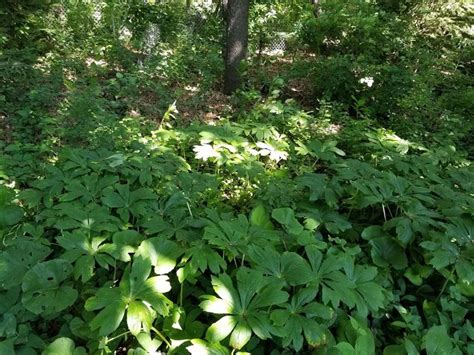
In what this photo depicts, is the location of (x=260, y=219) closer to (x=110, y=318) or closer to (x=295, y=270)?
(x=295, y=270)

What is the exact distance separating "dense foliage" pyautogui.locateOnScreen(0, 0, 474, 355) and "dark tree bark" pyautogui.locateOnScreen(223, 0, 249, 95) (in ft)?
3.60

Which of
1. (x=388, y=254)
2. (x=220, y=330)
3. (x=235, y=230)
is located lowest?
(x=388, y=254)

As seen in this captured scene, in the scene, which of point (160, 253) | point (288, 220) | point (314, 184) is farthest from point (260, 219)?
point (160, 253)

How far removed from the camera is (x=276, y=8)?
10438mm

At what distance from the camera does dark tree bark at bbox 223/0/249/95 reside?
6.11 meters

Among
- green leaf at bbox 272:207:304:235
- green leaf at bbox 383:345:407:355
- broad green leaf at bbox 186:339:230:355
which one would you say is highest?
green leaf at bbox 272:207:304:235

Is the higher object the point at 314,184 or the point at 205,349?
the point at 314,184

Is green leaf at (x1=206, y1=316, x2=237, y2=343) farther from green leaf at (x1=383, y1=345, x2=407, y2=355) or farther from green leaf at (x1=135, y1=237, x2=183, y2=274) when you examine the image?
green leaf at (x1=383, y1=345, x2=407, y2=355)

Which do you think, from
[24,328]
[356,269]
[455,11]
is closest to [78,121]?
[24,328]

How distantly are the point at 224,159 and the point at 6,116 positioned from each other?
316 cm

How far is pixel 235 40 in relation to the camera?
6211 millimetres

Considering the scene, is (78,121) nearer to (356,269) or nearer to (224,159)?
(224,159)

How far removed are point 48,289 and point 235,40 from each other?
17.5 ft

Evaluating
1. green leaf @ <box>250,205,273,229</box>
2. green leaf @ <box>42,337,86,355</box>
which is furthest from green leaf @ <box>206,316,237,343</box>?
green leaf @ <box>250,205,273,229</box>
